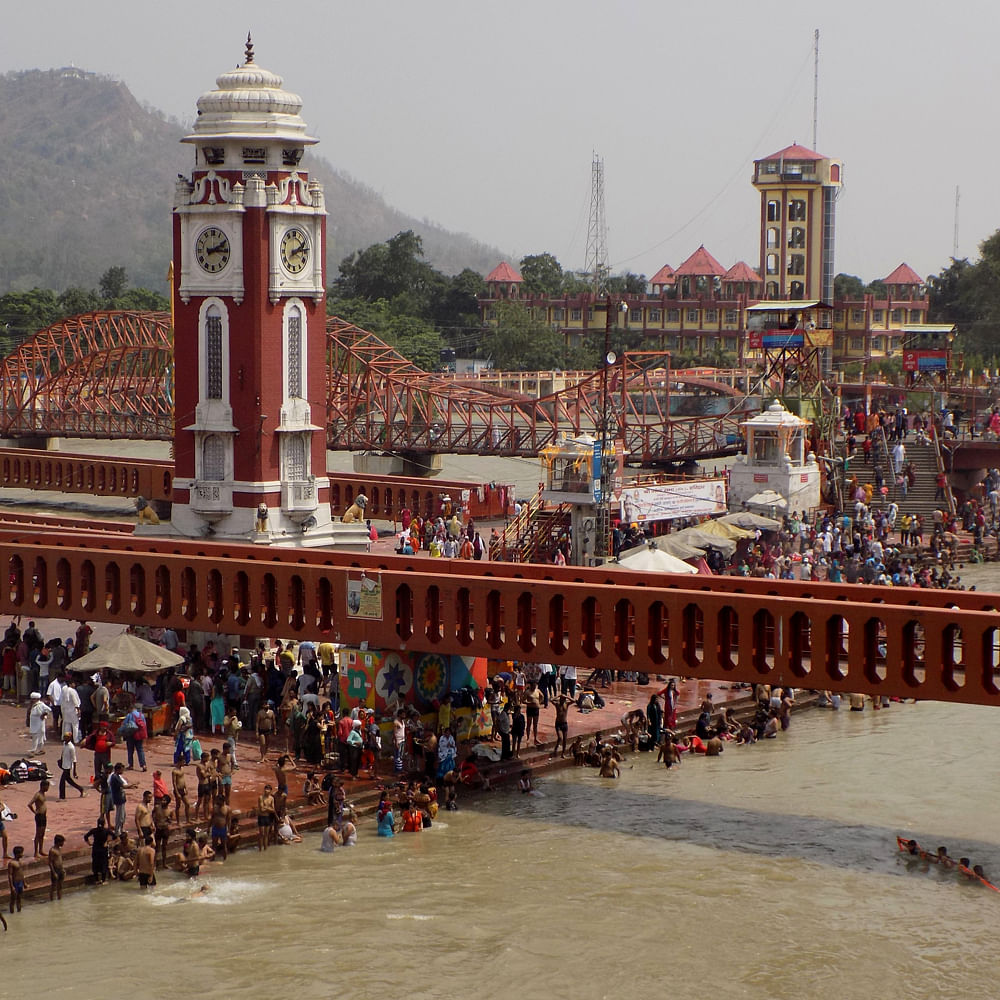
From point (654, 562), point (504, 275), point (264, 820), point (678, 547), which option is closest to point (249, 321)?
point (654, 562)

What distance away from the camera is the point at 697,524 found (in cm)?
5612

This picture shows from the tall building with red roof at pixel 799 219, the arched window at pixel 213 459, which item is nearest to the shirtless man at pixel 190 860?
the arched window at pixel 213 459

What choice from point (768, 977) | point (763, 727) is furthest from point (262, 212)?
point (768, 977)

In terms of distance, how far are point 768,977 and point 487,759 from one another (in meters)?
10.2

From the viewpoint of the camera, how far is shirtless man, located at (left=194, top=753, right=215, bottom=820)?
30656 mm

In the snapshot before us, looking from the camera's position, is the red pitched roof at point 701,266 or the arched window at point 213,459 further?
the red pitched roof at point 701,266

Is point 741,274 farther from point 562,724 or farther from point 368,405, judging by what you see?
point 562,724

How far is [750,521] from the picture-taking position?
178 feet

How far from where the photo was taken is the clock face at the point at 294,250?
47406mm

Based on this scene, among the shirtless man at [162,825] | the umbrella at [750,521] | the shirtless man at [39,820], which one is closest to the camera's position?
the shirtless man at [39,820]

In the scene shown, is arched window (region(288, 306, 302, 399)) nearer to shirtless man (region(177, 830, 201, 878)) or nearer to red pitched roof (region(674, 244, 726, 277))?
shirtless man (region(177, 830, 201, 878))

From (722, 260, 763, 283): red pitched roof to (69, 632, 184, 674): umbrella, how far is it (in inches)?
4265

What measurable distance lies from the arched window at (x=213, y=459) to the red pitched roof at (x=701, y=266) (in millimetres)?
98834

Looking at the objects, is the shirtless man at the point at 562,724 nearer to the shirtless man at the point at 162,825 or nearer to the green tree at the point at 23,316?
the shirtless man at the point at 162,825
